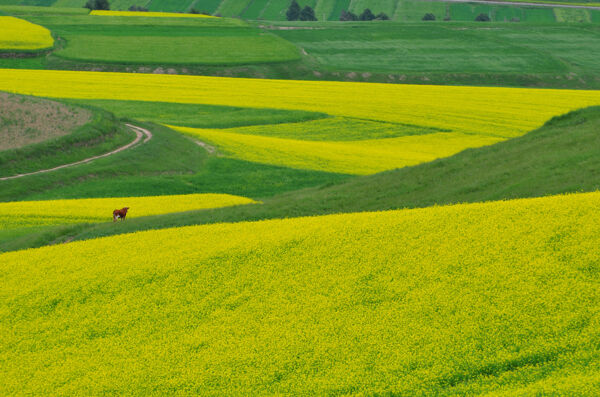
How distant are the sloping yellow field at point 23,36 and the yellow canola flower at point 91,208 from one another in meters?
66.4

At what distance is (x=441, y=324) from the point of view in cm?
1209

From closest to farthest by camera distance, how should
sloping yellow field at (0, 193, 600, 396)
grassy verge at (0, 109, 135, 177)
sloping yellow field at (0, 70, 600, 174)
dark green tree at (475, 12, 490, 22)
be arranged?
sloping yellow field at (0, 193, 600, 396) < grassy verge at (0, 109, 135, 177) < sloping yellow field at (0, 70, 600, 174) < dark green tree at (475, 12, 490, 22)

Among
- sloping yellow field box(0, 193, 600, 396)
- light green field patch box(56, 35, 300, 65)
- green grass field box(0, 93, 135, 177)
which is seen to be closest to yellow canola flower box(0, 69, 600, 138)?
light green field patch box(56, 35, 300, 65)

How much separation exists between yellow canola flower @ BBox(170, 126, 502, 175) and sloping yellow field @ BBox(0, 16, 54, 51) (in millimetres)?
48671

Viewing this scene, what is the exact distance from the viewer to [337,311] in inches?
514

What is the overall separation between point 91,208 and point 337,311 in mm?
21892

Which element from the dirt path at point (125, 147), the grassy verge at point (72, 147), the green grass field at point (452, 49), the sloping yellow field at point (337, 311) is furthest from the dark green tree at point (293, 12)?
the sloping yellow field at point (337, 311)

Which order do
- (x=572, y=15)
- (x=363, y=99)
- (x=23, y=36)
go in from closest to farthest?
1. (x=363, y=99)
2. (x=23, y=36)
3. (x=572, y=15)

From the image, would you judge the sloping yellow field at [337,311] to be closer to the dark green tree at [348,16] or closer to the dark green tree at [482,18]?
the dark green tree at [482,18]

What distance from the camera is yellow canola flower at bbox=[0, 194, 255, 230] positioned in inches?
1177

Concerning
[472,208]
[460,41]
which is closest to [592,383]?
[472,208]

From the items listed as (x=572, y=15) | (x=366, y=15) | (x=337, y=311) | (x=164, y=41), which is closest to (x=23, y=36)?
(x=164, y=41)

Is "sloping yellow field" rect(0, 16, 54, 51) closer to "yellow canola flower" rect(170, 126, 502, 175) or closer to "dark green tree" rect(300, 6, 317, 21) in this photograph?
"yellow canola flower" rect(170, 126, 502, 175)

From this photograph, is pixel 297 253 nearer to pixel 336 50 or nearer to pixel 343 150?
pixel 343 150
